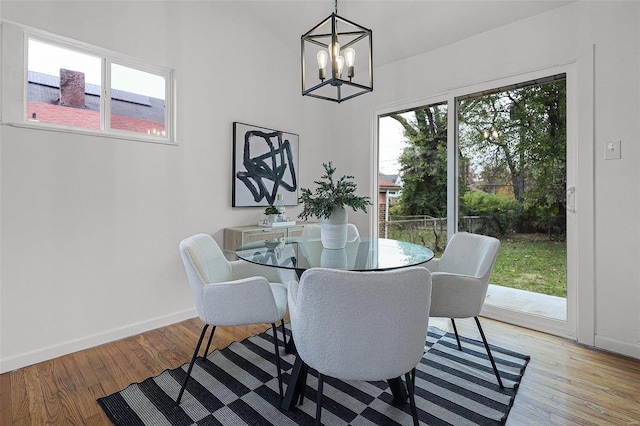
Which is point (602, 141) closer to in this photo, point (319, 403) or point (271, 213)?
point (319, 403)

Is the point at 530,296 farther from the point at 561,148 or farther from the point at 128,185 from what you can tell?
the point at 128,185

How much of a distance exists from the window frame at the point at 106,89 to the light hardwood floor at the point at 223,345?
1555mm

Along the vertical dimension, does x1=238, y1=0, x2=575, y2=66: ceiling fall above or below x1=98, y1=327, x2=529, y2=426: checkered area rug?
above

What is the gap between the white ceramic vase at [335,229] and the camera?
2.06m

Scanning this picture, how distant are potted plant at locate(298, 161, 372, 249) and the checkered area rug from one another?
840 millimetres

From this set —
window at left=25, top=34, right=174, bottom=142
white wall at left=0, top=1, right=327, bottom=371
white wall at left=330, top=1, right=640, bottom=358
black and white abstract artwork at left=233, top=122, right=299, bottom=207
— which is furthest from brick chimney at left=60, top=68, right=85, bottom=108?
white wall at left=330, top=1, right=640, bottom=358

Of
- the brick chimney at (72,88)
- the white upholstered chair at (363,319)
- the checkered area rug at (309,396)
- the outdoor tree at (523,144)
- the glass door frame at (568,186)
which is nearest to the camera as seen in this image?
the white upholstered chair at (363,319)

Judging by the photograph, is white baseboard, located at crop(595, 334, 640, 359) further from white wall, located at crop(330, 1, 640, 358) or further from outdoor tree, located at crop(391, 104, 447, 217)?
outdoor tree, located at crop(391, 104, 447, 217)

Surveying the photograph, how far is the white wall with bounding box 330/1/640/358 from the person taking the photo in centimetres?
218

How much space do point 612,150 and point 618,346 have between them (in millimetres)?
1337

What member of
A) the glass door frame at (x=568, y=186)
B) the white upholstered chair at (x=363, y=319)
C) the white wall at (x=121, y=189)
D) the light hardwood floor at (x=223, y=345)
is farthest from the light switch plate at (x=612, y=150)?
the white wall at (x=121, y=189)

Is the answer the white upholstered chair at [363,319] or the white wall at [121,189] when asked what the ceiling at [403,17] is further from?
the white upholstered chair at [363,319]

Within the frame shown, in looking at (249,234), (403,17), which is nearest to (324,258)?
(249,234)

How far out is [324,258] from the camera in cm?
177
